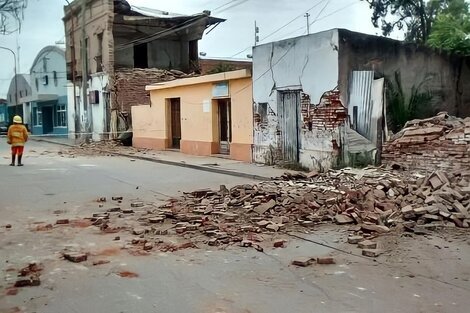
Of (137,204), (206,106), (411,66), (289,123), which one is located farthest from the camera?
(206,106)

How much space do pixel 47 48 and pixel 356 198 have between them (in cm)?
4293

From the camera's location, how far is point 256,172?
50.2 feet

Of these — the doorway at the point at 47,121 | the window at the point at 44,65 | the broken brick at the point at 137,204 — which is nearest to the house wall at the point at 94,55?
the window at the point at 44,65

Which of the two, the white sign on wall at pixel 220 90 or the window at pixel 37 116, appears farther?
the window at pixel 37 116

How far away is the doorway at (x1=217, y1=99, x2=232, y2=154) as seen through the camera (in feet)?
67.2

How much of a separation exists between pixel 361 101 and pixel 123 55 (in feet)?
74.8

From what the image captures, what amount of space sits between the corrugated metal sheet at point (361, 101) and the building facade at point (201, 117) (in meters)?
4.81

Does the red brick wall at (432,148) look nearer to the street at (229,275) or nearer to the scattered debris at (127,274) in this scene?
the street at (229,275)

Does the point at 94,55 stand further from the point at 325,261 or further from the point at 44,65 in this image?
the point at 325,261

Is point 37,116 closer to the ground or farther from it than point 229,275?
farther from it

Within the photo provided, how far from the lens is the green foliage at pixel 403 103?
1481 centimetres

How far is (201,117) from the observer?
21.8 metres

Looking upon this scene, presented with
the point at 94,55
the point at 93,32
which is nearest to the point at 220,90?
the point at 94,55

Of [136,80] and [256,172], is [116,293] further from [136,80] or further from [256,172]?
[136,80]
